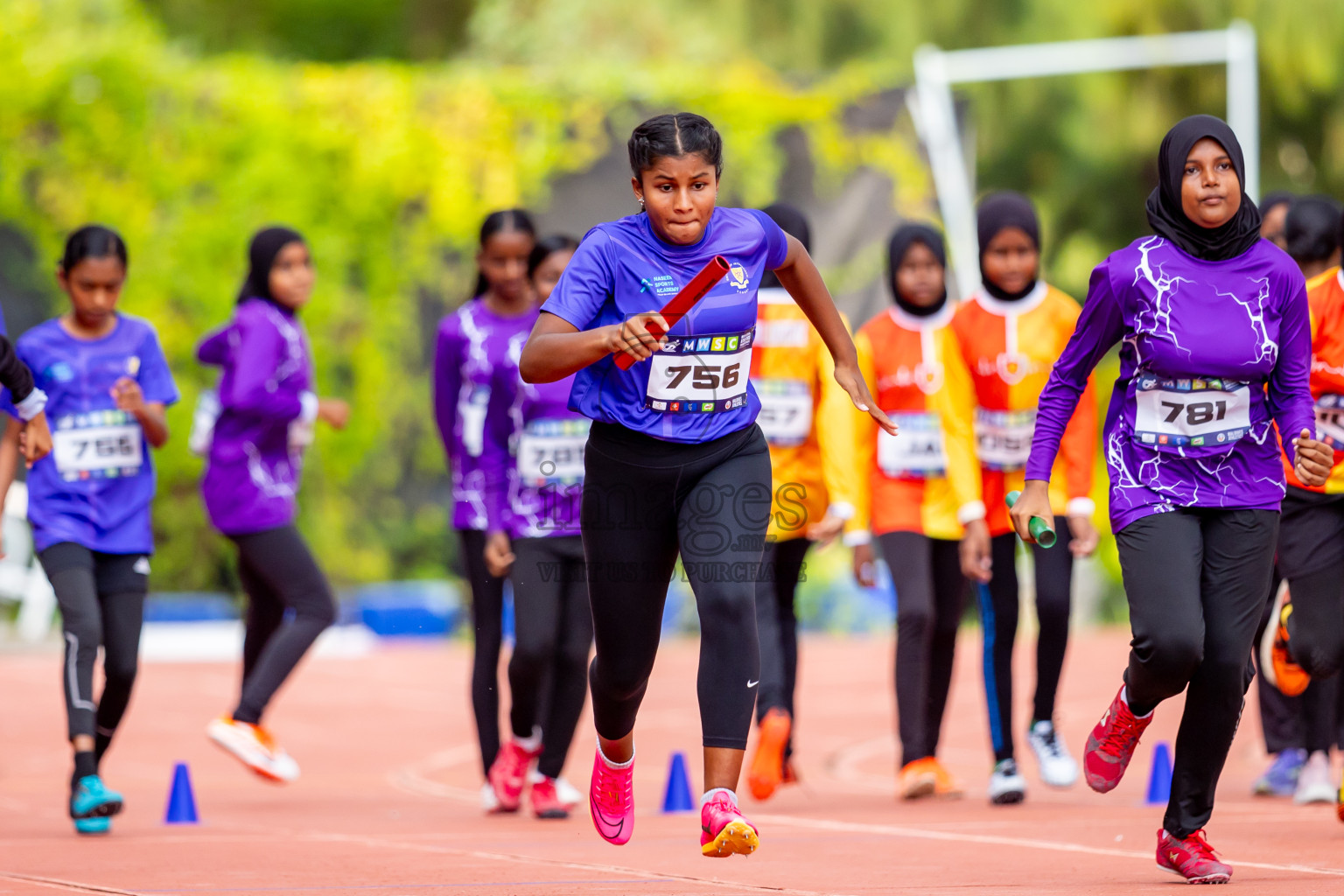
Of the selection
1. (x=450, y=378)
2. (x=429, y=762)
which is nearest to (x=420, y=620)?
(x=429, y=762)

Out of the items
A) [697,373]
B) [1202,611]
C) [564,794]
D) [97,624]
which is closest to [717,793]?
[697,373]

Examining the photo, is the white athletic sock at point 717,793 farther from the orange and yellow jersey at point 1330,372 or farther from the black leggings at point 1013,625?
the black leggings at point 1013,625

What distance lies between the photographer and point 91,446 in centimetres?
761

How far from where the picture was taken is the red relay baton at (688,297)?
4910mm

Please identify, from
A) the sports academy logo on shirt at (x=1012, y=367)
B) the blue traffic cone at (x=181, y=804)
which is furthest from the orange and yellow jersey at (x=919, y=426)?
the blue traffic cone at (x=181, y=804)

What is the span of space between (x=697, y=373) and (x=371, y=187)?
12092 millimetres

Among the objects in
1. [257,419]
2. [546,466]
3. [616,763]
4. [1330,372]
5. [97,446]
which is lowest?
[616,763]

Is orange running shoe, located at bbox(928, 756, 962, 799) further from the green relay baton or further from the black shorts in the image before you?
the black shorts

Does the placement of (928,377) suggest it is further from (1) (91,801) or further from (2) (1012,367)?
(1) (91,801)

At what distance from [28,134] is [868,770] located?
963 centimetres

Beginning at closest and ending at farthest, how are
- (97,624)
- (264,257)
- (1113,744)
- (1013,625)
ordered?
1. (1113,744)
2. (97,624)
3. (1013,625)
4. (264,257)

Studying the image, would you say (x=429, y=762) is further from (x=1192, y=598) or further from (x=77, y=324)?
(x=1192, y=598)

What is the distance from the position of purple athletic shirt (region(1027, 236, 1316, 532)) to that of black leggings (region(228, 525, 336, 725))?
410 centimetres

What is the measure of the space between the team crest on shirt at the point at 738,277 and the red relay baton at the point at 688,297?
27cm
